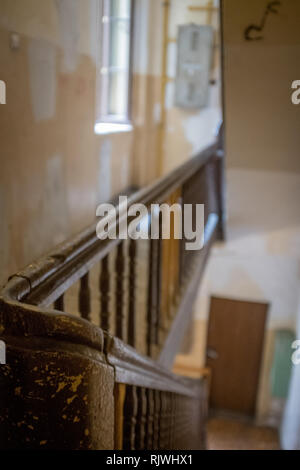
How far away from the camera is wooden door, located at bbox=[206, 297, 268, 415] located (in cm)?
612

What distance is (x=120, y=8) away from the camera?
16.5ft

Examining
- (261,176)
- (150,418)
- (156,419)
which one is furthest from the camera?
(261,176)

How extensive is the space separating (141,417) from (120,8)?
4843 millimetres

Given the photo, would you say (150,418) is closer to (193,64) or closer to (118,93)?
(118,93)

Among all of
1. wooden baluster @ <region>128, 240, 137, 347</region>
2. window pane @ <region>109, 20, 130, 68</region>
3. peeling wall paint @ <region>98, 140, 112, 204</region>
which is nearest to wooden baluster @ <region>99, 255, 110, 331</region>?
wooden baluster @ <region>128, 240, 137, 347</region>

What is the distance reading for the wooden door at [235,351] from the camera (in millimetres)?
6121

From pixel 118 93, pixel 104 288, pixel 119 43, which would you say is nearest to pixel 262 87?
pixel 104 288

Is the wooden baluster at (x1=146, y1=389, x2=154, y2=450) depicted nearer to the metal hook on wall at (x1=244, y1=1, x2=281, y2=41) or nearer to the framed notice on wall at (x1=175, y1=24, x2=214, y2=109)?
the metal hook on wall at (x1=244, y1=1, x2=281, y2=41)

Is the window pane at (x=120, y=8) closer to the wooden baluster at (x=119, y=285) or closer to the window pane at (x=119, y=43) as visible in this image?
the window pane at (x=119, y=43)

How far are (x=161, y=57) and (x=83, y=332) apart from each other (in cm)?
546

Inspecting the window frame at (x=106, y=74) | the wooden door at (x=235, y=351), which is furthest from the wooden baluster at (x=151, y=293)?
the wooden door at (x=235, y=351)

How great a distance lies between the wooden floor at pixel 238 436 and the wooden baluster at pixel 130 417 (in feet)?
15.7

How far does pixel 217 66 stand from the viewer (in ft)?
18.3
